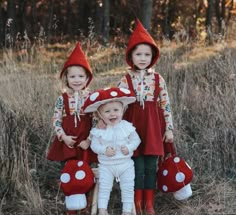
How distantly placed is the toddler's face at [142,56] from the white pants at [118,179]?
0.82 m

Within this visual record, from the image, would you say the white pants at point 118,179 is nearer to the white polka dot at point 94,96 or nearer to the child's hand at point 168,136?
the child's hand at point 168,136

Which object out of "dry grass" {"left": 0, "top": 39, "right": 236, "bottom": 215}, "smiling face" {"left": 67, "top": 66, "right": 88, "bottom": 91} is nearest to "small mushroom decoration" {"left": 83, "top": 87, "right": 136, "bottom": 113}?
"smiling face" {"left": 67, "top": 66, "right": 88, "bottom": 91}

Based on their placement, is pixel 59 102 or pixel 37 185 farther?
pixel 37 185

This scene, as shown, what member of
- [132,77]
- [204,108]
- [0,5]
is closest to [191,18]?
[0,5]

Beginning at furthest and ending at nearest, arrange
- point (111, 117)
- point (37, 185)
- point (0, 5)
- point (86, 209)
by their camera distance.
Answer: point (0, 5) < point (37, 185) < point (86, 209) < point (111, 117)

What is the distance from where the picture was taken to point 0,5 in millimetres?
19734

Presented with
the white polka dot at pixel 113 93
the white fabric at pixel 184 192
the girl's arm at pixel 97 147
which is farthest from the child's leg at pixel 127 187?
the white polka dot at pixel 113 93

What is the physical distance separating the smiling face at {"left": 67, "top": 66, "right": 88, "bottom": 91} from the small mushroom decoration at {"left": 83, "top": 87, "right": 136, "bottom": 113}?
9.7 inches

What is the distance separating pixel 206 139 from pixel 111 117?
1684mm

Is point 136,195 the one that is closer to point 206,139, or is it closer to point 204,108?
point 206,139

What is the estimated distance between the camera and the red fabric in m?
4.05

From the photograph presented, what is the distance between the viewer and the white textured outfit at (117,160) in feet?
13.2

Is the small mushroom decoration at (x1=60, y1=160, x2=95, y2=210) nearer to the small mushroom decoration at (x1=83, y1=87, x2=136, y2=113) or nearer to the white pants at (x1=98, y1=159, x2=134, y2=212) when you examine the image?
the white pants at (x1=98, y1=159, x2=134, y2=212)

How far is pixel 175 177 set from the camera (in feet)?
14.0
